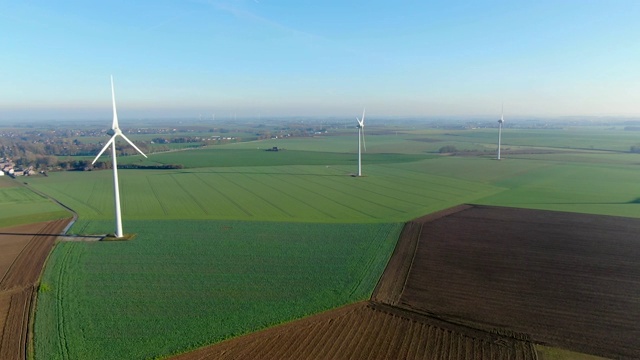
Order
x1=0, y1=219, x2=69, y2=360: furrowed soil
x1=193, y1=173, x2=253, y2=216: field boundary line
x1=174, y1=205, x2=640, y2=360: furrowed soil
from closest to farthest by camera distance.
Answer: x1=174, y1=205, x2=640, y2=360: furrowed soil
x1=0, y1=219, x2=69, y2=360: furrowed soil
x1=193, y1=173, x2=253, y2=216: field boundary line

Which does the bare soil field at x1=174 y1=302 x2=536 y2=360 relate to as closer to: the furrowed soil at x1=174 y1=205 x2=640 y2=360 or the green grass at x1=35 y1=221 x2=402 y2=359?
the furrowed soil at x1=174 y1=205 x2=640 y2=360

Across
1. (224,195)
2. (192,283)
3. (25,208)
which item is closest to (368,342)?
(192,283)

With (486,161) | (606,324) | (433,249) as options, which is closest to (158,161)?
(486,161)

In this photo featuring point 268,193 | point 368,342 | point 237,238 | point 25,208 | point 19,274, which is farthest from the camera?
point 268,193

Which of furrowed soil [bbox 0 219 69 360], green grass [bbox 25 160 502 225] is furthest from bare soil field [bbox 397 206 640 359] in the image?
furrowed soil [bbox 0 219 69 360]

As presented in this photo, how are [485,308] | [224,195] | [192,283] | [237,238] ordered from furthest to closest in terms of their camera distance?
[224,195] < [237,238] < [192,283] < [485,308]

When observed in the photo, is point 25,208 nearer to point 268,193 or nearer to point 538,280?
point 268,193

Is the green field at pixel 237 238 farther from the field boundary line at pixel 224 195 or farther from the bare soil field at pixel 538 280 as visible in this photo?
the bare soil field at pixel 538 280
